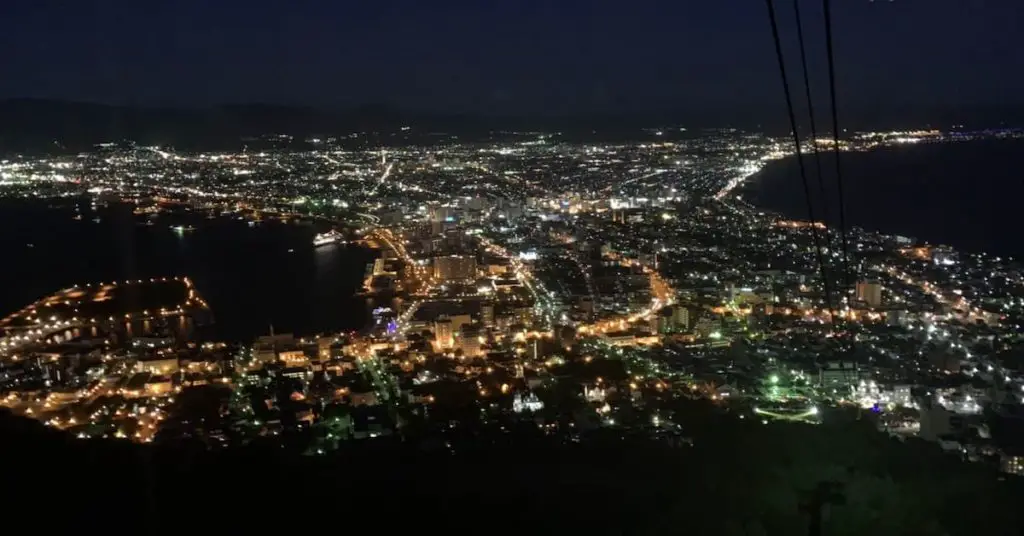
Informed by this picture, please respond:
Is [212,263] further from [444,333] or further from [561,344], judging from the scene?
[561,344]

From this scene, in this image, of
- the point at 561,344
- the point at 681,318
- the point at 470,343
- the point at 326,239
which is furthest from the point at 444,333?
the point at 326,239

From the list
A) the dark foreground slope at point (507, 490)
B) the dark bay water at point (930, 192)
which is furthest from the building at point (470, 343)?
the dark bay water at point (930, 192)

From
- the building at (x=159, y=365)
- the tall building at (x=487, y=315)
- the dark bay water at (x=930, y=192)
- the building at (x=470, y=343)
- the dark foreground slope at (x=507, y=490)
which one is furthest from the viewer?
the dark bay water at (x=930, y=192)

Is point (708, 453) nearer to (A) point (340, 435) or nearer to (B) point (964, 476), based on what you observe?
(B) point (964, 476)

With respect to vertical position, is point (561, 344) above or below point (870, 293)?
below

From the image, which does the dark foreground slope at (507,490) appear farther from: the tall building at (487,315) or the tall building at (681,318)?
the tall building at (487,315)

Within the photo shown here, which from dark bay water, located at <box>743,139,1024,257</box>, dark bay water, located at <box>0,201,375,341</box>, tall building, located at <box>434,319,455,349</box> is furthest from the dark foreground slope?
dark bay water, located at <box>743,139,1024,257</box>

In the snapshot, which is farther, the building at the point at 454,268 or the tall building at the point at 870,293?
the building at the point at 454,268
